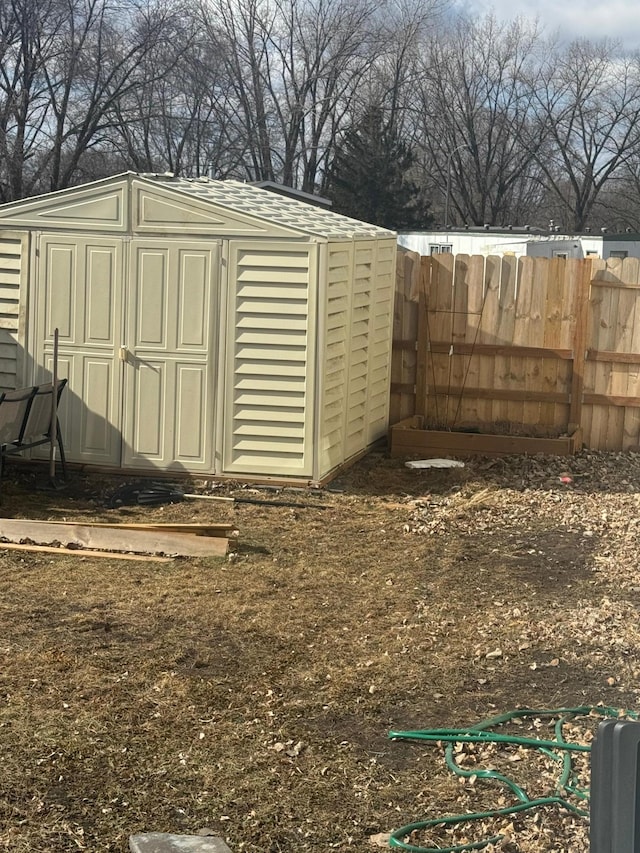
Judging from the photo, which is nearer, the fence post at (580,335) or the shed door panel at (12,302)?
the shed door panel at (12,302)

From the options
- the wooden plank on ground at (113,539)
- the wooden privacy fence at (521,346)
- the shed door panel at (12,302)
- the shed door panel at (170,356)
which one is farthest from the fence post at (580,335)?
the shed door panel at (12,302)

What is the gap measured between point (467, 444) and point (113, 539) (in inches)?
181

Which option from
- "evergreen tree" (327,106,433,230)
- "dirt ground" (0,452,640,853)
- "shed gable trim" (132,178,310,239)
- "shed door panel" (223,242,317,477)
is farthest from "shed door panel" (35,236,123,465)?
"evergreen tree" (327,106,433,230)

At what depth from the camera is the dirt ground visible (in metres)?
4.32

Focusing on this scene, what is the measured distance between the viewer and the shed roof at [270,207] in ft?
33.4

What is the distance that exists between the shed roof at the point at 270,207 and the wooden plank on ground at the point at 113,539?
10.3 ft

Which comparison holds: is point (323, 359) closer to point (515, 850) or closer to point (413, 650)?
point (413, 650)

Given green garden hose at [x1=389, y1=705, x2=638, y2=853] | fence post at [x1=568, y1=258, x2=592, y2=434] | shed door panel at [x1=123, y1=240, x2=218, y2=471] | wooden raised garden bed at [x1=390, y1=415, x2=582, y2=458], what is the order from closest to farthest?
1. green garden hose at [x1=389, y1=705, x2=638, y2=853]
2. shed door panel at [x1=123, y1=240, x2=218, y2=471]
3. wooden raised garden bed at [x1=390, y1=415, x2=582, y2=458]
4. fence post at [x1=568, y1=258, x2=592, y2=434]

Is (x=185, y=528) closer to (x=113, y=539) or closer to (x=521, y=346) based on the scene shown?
(x=113, y=539)

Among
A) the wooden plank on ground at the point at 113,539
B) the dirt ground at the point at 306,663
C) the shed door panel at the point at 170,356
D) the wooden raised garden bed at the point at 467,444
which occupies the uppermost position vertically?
the shed door panel at the point at 170,356

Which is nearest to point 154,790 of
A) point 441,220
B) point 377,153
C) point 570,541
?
point 570,541

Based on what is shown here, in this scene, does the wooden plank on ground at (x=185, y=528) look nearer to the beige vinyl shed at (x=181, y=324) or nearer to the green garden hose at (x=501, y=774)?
the beige vinyl shed at (x=181, y=324)

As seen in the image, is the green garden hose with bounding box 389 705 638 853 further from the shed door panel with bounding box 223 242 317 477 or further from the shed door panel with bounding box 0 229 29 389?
the shed door panel with bounding box 0 229 29 389

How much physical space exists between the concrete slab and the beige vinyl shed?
6.30 meters
